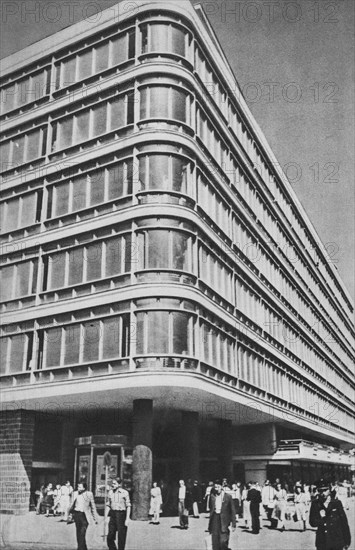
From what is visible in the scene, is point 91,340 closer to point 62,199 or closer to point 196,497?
point 62,199

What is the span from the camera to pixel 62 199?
3000 cm

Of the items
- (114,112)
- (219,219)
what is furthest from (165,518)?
(114,112)

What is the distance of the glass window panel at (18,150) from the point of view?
3228 cm

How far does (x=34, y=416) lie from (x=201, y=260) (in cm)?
1087

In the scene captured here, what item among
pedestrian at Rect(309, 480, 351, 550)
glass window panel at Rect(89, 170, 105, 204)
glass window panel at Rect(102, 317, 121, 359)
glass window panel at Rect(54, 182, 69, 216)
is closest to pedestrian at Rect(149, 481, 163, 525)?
glass window panel at Rect(102, 317, 121, 359)

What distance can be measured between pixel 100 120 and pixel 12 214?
6552 millimetres

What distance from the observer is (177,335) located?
25625 millimetres

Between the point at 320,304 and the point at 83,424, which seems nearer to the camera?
the point at 83,424

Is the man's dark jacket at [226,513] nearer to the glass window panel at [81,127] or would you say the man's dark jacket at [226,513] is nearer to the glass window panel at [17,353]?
the glass window panel at [17,353]

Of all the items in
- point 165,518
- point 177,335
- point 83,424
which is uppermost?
point 177,335

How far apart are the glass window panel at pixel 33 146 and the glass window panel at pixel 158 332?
37.7 feet

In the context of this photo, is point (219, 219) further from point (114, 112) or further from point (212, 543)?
point (212, 543)

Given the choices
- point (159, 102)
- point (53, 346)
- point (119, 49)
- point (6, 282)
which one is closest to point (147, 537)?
point (53, 346)

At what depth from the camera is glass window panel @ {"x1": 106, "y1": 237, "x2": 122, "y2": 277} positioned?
88.8ft
